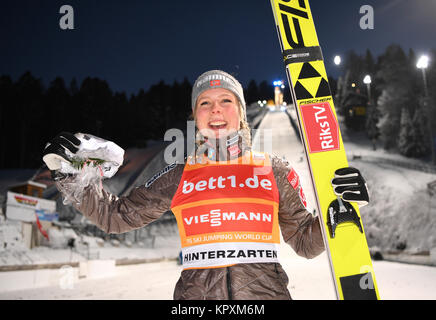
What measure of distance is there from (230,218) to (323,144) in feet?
3.27

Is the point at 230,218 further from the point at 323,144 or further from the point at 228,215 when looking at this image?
the point at 323,144

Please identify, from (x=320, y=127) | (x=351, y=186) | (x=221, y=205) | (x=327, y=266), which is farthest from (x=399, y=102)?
(x=221, y=205)

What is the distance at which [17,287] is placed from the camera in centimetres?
→ 1101

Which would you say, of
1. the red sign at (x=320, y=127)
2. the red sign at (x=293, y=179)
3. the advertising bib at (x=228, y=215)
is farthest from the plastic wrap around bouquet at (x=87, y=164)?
the red sign at (x=320, y=127)

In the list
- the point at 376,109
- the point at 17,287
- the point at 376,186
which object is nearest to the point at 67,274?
the point at 17,287

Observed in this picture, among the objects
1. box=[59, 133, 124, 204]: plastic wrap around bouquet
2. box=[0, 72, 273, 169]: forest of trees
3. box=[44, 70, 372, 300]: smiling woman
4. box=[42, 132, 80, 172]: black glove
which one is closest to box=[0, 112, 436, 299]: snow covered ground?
box=[44, 70, 372, 300]: smiling woman

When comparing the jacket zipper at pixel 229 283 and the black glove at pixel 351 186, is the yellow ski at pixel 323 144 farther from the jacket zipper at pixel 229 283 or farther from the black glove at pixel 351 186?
the jacket zipper at pixel 229 283

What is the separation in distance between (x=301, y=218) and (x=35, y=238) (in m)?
17.2

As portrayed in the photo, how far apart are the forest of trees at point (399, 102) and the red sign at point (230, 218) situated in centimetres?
3316

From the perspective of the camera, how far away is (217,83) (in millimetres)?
2467

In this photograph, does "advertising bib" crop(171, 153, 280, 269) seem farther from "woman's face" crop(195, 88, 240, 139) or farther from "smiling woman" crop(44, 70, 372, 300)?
"woman's face" crop(195, 88, 240, 139)

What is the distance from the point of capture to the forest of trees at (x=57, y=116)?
37.5 metres

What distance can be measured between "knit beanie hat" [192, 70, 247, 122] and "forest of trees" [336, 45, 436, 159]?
107 feet
